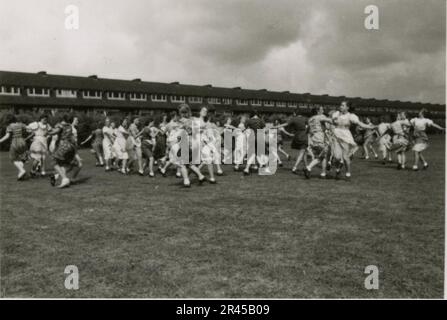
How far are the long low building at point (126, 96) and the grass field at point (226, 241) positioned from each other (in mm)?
25896

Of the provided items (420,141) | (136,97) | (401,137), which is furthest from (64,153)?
(136,97)

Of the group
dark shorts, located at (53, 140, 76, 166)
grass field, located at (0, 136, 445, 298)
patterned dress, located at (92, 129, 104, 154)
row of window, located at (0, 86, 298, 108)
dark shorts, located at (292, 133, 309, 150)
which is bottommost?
grass field, located at (0, 136, 445, 298)

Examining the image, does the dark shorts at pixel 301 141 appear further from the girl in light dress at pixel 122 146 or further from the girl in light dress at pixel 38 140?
the girl in light dress at pixel 38 140

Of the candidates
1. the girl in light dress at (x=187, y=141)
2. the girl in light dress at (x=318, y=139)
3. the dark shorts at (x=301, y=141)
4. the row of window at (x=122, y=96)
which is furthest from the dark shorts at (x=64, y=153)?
the row of window at (x=122, y=96)

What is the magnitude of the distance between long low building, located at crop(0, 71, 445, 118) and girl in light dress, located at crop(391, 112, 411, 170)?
20.6 m

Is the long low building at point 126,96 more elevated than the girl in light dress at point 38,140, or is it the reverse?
the long low building at point 126,96

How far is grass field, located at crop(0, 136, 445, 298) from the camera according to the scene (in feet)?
12.8

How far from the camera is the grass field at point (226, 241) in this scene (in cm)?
391

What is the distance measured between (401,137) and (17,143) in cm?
1130

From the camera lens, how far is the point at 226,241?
17.2ft

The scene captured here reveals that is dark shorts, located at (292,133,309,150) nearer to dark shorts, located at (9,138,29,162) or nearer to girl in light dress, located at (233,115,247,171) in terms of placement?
girl in light dress, located at (233,115,247,171)

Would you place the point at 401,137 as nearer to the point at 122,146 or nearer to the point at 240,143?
the point at 240,143

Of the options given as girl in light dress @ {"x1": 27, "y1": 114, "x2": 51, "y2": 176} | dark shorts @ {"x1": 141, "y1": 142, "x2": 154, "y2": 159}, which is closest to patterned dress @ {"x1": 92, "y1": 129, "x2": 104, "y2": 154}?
girl in light dress @ {"x1": 27, "y1": 114, "x2": 51, "y2": 176}

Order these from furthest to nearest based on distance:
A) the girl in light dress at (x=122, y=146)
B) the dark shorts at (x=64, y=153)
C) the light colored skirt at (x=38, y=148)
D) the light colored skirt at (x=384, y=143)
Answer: the light colored skirt at (x=384, y=143) < the girl in light dress at (x=122, y=146) < the light colored skirt at (x=38, y=148) < the dark shorts at (x=64, y=153)
